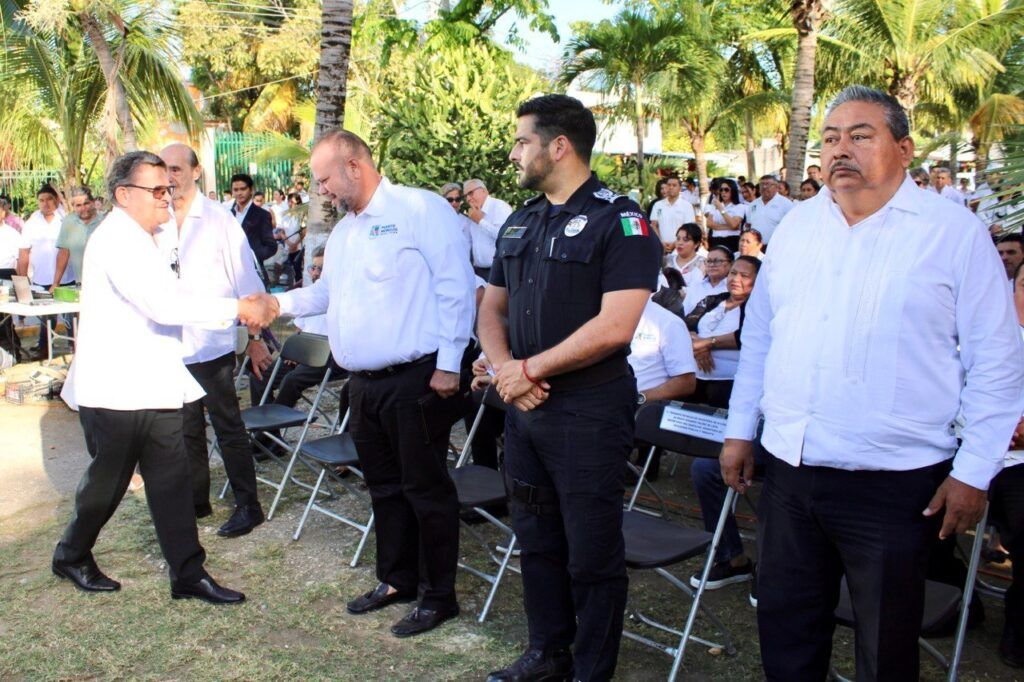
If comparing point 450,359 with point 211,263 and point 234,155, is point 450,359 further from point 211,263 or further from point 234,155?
point 234,155

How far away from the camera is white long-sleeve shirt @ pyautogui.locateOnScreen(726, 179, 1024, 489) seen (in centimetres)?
246

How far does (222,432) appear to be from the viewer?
5.35 meters

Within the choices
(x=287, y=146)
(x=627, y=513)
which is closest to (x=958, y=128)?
(x=287, y=146)

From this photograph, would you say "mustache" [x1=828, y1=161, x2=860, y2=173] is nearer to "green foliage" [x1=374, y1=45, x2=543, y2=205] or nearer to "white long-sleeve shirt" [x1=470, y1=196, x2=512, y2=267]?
"white long-sleeve shirt" [x1=470, y1=196, x2=512, y2=267]

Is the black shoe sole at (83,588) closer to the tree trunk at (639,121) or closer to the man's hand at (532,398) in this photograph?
the man's hand at (532,398)

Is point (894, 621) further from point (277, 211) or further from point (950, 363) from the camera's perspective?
point (277, 211)

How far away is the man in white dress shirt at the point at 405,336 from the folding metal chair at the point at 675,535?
815mm

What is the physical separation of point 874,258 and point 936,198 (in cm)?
24

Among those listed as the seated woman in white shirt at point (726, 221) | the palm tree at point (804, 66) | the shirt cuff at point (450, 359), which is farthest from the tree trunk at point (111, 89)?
the shirt cuff at point (450, 359)

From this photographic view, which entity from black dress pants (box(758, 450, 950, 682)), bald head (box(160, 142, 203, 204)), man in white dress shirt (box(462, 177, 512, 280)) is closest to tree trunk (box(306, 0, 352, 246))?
man in white dress shirt (box(462, 177, 512, 280))

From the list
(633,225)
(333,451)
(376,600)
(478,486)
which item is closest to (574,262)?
(633,225)

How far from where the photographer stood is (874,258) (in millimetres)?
2527

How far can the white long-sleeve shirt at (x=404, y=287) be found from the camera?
12.9 feet

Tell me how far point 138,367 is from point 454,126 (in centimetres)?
656
